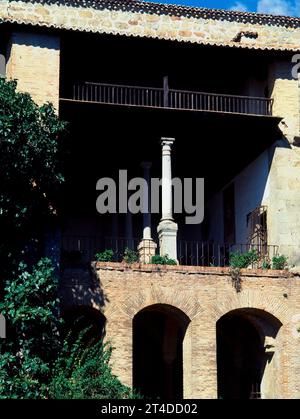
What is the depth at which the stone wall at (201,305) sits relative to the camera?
22.2 metres

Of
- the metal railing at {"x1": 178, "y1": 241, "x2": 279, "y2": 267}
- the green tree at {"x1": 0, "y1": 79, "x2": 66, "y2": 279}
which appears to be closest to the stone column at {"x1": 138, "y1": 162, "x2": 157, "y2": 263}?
the metal railing at {"x1": 178, "y1": 241, "x2": 279, "y2": 267}

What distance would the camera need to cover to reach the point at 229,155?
89.6ft

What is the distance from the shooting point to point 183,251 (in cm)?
3002

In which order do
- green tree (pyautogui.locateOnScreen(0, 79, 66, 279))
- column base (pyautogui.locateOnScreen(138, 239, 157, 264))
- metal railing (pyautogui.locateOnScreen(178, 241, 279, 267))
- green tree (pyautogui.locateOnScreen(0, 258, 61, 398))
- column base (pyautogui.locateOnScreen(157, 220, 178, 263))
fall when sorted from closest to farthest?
green tree (pyautogui.locateOnScreen(0, 258, 61, 398)) → green tree (pyautogui.locateOnScreen(0, 79, 66, 279)) → column base (pyautogui.locateOnScreen(157, 220, 178, 263)) → column base (pyautogui.locateOnScreen(138, 239, 157, 264)) → metal railing (pyautogui.locateOnScreen(178, 241, 279, 267))

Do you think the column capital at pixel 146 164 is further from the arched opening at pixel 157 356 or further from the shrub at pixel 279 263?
the shrub at pixel 279 263

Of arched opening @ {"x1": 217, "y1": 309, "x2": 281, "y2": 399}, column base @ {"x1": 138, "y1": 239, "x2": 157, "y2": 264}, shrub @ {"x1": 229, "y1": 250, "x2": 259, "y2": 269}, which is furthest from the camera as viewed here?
column base @ {"x1": 138, "y1": 239, "x2": 157, "y2": 264}

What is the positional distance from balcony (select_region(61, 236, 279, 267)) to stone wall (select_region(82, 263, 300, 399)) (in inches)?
41.8

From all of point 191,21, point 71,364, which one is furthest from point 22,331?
point 191,21

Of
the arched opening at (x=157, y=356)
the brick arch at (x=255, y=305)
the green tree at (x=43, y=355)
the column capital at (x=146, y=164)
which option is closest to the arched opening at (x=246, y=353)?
the brick arch at (x=255, y=305)

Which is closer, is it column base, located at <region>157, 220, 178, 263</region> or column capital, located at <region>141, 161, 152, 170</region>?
column base, located at <region>157, 220, 178, 263</region>

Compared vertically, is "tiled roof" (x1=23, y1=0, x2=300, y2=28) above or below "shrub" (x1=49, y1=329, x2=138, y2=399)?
above

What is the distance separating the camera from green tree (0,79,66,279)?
21.1 metres

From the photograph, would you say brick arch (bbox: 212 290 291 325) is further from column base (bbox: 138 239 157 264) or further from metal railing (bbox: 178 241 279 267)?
column base (bbox: 138 239 157 264)

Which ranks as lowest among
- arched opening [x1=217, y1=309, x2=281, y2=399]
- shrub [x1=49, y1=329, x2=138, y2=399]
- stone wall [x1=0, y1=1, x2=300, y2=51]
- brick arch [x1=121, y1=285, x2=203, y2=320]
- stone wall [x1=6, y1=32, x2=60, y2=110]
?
shrub [x1=49, y1=329, x2=138, y2=399]
